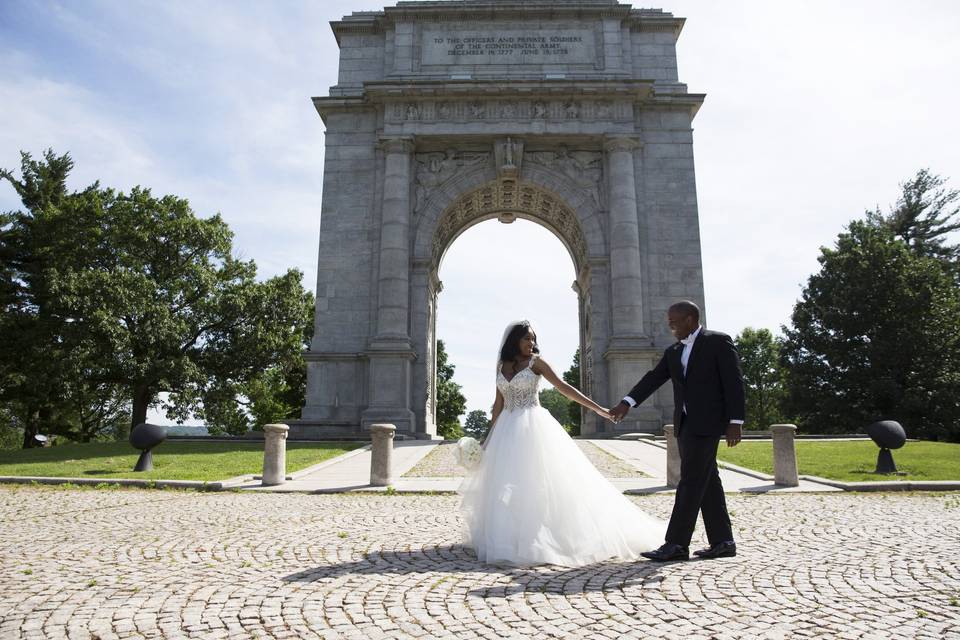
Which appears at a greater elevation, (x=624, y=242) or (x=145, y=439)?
(x=624, y=242)

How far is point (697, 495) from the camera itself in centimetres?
564

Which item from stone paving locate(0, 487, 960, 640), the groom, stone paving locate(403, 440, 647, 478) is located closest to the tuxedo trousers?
the groom

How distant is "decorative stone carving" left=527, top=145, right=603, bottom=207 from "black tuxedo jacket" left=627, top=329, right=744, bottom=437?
21286 mm

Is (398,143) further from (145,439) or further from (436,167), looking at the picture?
(145,439)

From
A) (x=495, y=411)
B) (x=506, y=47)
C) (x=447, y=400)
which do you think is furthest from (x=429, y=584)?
(x=447, y=400)

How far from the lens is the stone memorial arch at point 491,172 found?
2459cm

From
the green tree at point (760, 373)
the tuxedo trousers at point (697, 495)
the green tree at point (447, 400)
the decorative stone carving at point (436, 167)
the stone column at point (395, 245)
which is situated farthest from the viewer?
the green tree at point (760, 373)

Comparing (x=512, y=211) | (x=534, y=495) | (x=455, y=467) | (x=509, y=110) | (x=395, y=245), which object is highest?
(x=509, y=110)

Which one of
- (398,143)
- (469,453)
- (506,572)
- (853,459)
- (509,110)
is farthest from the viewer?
(509,110)

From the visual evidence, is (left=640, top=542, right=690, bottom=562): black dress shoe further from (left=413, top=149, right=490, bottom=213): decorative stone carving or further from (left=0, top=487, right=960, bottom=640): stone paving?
(left=413, top=149, right=490, bottom=213): decorative stone carving

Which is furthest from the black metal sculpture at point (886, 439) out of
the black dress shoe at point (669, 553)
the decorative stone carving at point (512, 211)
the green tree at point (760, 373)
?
the green tree at point (760, 373)

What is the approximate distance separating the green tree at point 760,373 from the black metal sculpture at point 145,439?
57269 mm

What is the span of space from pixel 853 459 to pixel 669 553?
11547mm

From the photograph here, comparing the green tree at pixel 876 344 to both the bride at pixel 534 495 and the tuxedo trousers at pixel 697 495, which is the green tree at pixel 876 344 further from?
the bride at pixel 534 495
